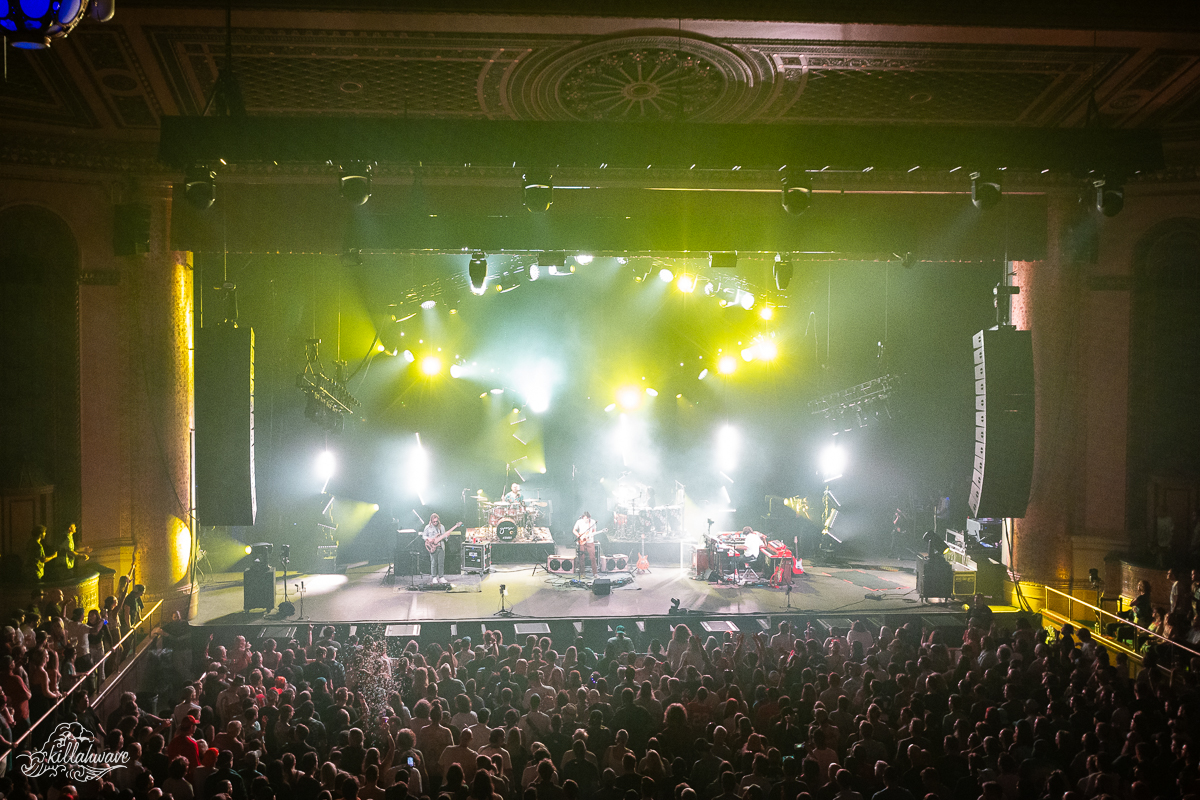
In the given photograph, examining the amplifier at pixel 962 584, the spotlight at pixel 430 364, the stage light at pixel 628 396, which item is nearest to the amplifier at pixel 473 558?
the spotlight at pixel 430 364

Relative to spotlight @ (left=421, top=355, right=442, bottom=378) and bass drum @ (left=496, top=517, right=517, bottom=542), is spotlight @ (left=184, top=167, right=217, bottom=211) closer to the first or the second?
spotlight @ (left=421, top=355, right=442, bottom=378)

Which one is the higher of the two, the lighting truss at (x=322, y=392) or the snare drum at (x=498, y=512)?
the lighting truss at (x=322, y=392)

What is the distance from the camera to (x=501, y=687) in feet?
24.0

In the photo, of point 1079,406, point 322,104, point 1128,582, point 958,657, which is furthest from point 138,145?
point 1128,582

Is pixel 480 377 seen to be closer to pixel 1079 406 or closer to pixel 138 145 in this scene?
pixel 138 145

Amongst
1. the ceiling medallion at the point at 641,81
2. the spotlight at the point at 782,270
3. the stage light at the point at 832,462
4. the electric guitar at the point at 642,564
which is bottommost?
the electric guitar at the point at 642,564

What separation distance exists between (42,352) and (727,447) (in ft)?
45.5

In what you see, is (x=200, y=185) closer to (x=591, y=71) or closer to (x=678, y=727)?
(x=591, y=71)

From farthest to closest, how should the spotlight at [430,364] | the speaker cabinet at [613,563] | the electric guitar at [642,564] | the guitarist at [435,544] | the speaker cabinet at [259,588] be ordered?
1. the spotlight at [430,364]
2. the electric guitar at [642,564]
3. the speaker cabinet at [613,563]
4. the guitarist at [435,544]
5. the speaker cabinet at [259,588]

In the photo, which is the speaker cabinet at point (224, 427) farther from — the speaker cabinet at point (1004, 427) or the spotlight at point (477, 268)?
the speaker cabinet at point (1004, 427)

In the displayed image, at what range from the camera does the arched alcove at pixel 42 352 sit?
10500 millimetres

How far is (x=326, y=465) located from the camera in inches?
635

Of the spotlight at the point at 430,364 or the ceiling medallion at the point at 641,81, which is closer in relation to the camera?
the ceiling medallion at the point at 641,81

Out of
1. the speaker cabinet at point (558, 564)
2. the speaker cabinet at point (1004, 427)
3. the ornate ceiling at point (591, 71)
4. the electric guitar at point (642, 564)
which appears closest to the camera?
the ornate ceiling at point (591, 71)
